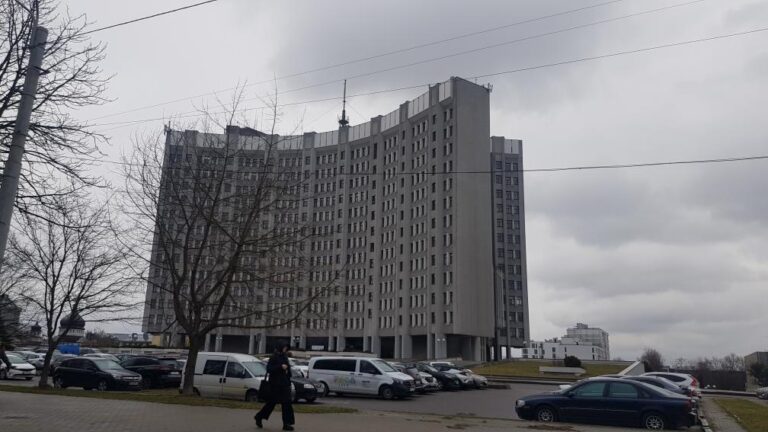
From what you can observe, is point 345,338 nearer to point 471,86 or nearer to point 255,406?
point 471,86

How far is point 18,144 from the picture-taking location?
28.1 ft

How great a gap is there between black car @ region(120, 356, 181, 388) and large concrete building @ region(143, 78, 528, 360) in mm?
44394

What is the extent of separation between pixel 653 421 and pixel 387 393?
1156 centimetres

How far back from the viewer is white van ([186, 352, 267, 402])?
68.9 feet

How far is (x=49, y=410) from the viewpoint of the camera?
14.0 meters

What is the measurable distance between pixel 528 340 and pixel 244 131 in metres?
101

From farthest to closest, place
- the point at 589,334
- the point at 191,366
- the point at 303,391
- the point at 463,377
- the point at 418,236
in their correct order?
1. the point at 589,334
2. the point at 418,236
3. the point at 463,377
4. the point at 303,391
5. the point at 191,366

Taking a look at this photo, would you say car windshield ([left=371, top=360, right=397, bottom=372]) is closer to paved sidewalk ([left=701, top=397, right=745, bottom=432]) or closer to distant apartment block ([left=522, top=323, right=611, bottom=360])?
paved sidewalk ([left=701, top=397, right=745, bottom=432])

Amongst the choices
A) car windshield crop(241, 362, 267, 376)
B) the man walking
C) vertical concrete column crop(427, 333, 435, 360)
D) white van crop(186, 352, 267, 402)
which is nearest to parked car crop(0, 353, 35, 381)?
white van crop(186, 352, 267, 402)

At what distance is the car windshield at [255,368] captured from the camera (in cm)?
2133

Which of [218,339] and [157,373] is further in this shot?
[218,339]

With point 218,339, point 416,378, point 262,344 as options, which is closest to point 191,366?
point 416,378

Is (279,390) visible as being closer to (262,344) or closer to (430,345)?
(430,345)

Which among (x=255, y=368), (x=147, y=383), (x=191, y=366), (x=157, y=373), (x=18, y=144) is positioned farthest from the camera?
(x=157, y=373)
